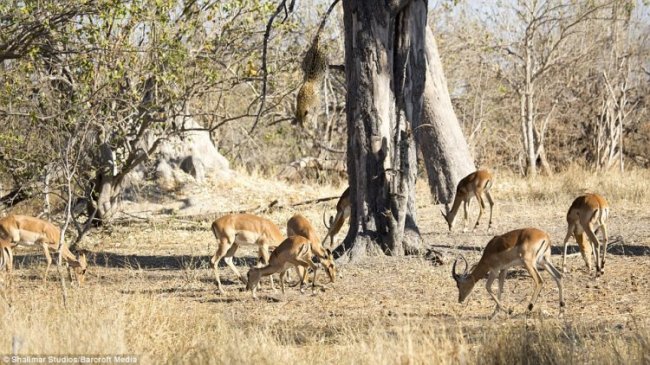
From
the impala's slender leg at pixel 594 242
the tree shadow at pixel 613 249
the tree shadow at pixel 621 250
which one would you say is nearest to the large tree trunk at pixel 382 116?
the tree shadow at pixel 613 249

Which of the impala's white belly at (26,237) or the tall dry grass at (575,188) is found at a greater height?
the impala's white belly at (26,237)

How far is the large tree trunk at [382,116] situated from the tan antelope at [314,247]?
65 cm

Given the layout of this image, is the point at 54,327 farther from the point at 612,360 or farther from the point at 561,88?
the point at 561,88

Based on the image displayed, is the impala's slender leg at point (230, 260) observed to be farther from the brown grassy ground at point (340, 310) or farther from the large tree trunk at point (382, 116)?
the large tree trunk at point (382, 116)

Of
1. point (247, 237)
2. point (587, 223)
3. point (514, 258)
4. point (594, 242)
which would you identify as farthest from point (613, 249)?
point (247, 237)

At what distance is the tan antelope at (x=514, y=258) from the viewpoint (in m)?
9.34

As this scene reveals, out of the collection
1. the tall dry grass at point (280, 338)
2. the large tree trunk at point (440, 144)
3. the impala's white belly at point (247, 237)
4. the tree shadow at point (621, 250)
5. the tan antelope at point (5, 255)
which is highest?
the large tree trunk at point (440, 144)

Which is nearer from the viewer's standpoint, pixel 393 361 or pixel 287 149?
pixel 393 361

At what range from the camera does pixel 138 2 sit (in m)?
13.5

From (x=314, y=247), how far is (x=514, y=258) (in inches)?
102

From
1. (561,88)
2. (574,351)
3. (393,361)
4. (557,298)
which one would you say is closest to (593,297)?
(557,298)

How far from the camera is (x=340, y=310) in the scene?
970 cm

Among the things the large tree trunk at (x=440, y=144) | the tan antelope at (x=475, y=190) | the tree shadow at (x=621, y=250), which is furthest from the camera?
the large tree trunk at (x=440, y=144)

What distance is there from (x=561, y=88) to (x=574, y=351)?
21539mm
